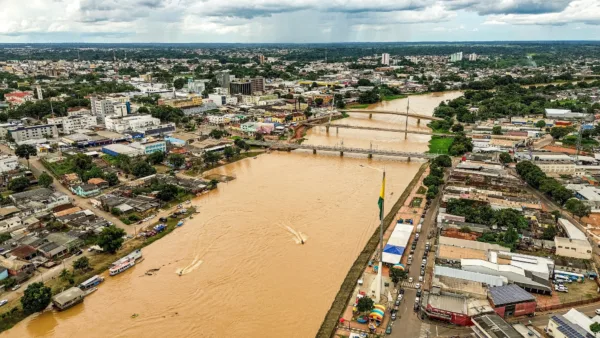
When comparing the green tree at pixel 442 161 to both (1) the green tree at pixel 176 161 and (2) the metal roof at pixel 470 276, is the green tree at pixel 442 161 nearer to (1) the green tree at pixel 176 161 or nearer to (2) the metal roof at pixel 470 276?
(2) the metal roof at pixel 470 276

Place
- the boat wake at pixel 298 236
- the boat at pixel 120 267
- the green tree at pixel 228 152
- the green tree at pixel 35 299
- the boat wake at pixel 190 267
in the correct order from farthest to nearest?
the green tree at pixel 228 152 → the boat wake at pixel 298 236 → the boat wake at pixel 190 267 → the boat at pixel 120 267 → the green tree at pixel 35 299

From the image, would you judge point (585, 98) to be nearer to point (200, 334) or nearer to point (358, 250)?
point (358, 250)

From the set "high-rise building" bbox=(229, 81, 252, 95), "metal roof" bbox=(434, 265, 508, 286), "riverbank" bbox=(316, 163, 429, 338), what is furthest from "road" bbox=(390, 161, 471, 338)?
"high-rise building" bbox=(229, 81, 252, 95)

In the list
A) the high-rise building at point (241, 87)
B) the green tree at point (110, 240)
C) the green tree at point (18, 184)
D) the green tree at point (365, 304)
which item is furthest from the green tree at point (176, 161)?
the high-rise building at point (241, 87)

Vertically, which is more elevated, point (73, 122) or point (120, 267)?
point (73, 122)

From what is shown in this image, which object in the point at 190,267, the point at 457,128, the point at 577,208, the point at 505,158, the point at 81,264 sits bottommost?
the point at 190,267

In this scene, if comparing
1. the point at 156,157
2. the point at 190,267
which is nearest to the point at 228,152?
the point at 156,157

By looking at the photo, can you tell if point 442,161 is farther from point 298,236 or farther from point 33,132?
point 33,132
